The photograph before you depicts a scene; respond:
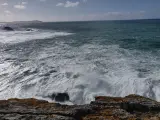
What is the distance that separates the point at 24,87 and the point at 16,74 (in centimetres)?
293

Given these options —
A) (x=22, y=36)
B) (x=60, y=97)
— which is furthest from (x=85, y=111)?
(x=22, y=36)

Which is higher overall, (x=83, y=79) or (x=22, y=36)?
(x=22, y=36)

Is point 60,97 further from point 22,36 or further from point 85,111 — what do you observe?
point 22,36

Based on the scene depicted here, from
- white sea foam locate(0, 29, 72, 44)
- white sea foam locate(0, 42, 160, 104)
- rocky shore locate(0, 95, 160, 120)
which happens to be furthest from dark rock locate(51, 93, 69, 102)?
white sea foam locate(0, 29, 72, 44)

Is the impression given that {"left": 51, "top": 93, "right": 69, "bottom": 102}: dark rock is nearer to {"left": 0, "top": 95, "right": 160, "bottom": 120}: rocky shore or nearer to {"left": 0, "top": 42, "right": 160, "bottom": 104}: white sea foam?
{"left": 0, "top": 42, "right": 160, "bottom": 104}: white sea foam

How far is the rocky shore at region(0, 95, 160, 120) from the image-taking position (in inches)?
213

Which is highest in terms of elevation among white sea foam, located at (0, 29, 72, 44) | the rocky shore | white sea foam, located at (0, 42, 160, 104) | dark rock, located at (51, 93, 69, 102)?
white sea foam, located at (0, 29, 72, 44)

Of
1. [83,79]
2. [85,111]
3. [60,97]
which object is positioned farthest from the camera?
[83,79]

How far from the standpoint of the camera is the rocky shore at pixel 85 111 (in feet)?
17.7

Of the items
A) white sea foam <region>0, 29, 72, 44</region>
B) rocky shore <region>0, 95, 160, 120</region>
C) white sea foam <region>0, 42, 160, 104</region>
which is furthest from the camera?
white sea foam <region>0, 29, 72, 44</region>

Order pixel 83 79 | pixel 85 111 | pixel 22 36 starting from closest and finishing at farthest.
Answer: pixel 85 111
pixel 83 79
pixel 22 36

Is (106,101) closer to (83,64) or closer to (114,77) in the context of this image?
(114,77)

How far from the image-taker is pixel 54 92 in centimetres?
1229

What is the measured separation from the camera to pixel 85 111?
581 cm
